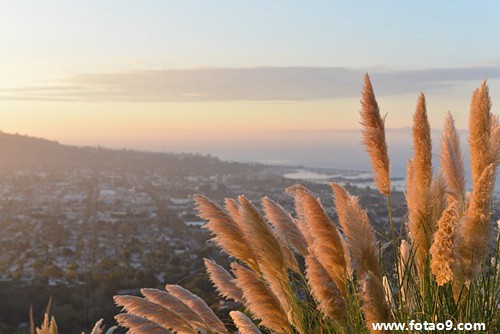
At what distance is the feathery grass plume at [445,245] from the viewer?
163 cm

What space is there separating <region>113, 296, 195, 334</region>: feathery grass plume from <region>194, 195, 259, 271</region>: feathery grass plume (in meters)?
0.29

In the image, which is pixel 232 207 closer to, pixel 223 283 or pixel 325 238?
pixel 223 283

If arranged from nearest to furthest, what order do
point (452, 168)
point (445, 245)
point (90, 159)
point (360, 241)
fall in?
point (445, 245) → point (360, 241) → point (452, 168) → point (90, 159)

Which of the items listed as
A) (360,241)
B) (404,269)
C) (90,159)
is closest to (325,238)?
(360,241)

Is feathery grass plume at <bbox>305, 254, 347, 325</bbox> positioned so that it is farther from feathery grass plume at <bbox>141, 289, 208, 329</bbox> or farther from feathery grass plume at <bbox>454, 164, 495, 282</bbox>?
feathery grass plume at <bbox>141, 289, 208, 329</bbox>

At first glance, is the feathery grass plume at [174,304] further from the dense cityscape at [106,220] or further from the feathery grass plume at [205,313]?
the dense cityscape at [106,220]

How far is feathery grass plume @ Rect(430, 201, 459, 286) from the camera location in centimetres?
163

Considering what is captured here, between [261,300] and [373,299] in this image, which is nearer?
[373,299]

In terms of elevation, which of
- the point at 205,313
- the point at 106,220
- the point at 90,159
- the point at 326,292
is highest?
the point at 326,292

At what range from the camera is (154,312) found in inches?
80.6

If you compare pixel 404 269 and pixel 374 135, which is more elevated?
pixel 374 135

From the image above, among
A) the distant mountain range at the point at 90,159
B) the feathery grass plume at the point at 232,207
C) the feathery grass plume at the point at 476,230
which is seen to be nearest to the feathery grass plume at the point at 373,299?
the feathery grass plume at the point at 476,230

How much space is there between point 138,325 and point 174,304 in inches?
6.5

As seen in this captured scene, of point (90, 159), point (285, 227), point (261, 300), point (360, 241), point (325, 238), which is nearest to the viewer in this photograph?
point (360, 241)
